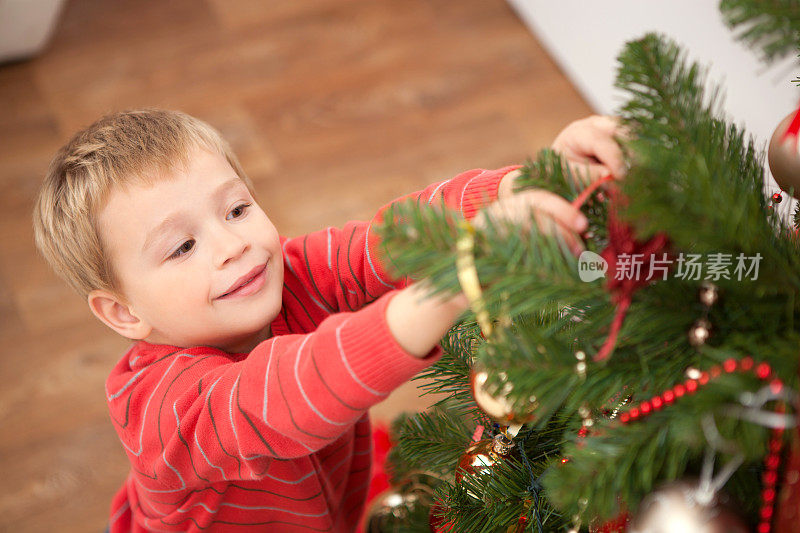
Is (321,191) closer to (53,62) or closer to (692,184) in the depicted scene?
(53,62)

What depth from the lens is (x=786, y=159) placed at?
1.61 feet

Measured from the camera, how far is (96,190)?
0.77 m

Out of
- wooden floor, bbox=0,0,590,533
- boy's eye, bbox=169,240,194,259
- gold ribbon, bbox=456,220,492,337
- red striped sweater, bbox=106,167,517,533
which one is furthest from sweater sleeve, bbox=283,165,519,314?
wooden floor, bbox=0,0,590,533

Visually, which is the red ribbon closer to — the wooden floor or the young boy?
the young boy

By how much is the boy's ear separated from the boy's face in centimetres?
4

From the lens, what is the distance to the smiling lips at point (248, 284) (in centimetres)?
75

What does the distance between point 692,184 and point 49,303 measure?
1.50 m

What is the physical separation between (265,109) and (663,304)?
5.21 feet

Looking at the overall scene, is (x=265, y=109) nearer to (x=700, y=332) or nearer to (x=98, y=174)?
(x=98, y=174)

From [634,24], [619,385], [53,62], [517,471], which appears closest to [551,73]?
[634,24]

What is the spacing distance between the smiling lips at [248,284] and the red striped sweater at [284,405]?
63 millimetres

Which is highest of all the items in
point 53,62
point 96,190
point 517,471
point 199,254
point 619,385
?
point 53,62

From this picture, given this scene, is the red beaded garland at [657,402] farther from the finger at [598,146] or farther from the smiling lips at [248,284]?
the smiling lips at [248,284]

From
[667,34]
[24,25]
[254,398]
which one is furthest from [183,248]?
[24,25]
